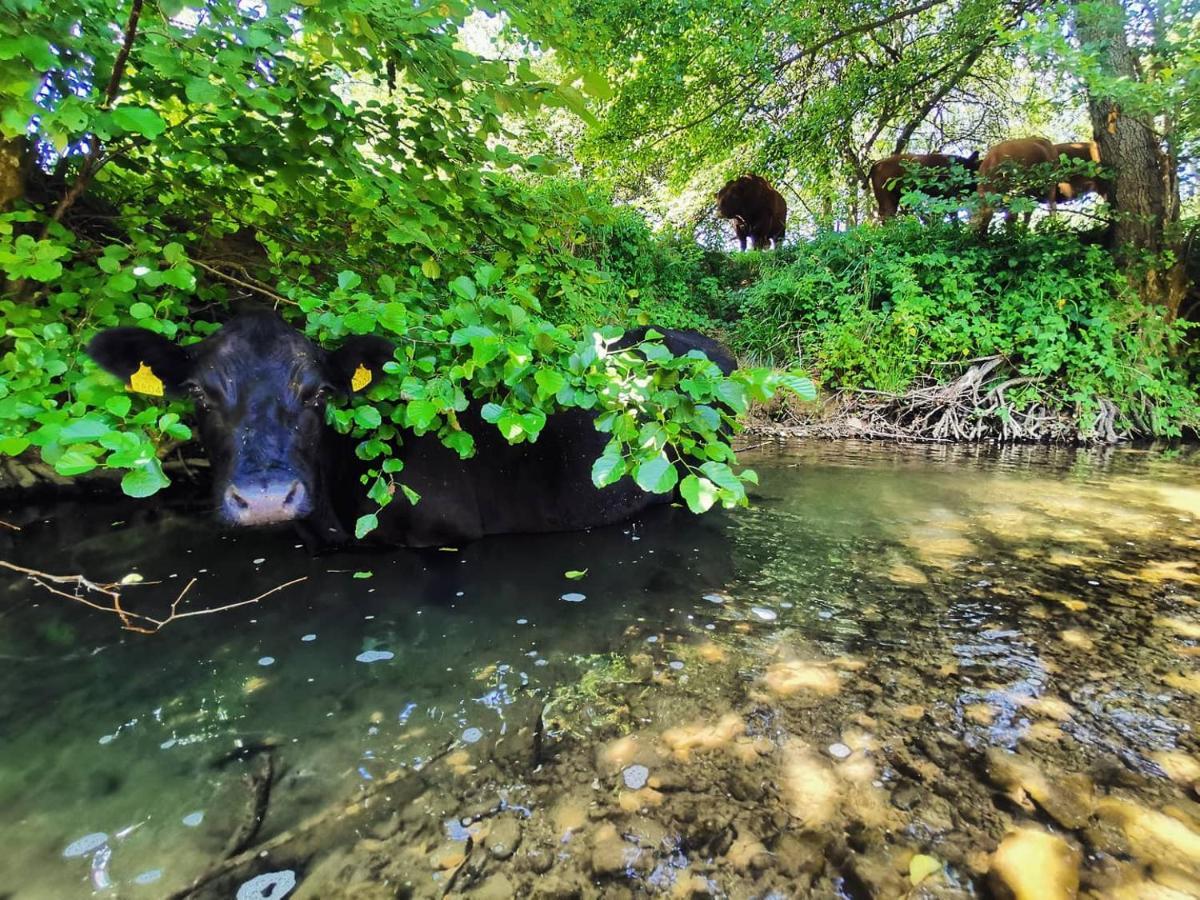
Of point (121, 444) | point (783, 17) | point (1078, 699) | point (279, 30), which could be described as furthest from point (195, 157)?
point (783, 17)

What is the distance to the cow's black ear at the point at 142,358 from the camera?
2317 mm

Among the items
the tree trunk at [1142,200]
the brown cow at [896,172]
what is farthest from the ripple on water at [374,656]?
the brown cow at [896,172]

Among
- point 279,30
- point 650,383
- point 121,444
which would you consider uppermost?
point 279,30

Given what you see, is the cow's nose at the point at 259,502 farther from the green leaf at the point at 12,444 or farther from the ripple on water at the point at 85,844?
the ripple on water at the point at 85,844

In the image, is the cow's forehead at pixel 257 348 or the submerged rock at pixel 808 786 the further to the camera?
the cow's forehead at pixel 257 348

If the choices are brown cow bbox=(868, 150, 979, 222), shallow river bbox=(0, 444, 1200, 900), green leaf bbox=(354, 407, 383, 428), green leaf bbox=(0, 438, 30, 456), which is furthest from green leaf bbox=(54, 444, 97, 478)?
brown cow bbox=(868, 150, 979, 222)

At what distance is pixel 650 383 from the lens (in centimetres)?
217

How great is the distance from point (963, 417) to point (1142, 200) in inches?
164

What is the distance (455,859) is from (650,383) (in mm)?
1617

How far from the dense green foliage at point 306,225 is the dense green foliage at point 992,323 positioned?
6.97 m

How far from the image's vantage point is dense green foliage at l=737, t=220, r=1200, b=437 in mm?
8266

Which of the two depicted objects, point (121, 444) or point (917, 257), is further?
point (917, 257)

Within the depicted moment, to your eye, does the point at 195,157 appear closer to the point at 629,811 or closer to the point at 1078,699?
the point at 629,811

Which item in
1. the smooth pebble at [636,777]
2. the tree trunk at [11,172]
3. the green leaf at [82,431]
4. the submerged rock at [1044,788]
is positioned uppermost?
the tree trunk at [11,172]
